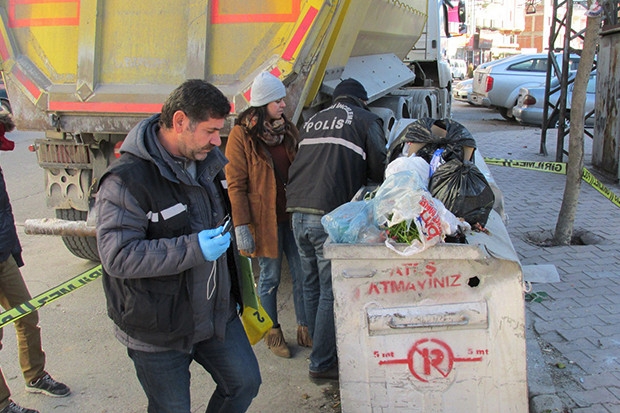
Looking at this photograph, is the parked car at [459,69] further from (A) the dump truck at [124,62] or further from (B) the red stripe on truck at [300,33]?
(B) the red stripe on truck at [300,33]

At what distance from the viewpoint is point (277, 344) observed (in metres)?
3.83

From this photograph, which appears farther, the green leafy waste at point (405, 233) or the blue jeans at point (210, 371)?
the green leafy waste at point (405, 233)

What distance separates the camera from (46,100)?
14.2ft

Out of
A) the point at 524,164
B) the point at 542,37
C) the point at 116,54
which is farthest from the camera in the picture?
the point at 542,37

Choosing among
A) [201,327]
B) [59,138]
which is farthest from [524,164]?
[201,327]

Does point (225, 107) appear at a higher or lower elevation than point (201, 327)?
higher

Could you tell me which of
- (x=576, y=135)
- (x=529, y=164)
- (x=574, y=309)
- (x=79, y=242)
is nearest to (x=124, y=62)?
(x=79, y=242)

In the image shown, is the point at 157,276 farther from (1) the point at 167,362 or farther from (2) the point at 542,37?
(2) the point at 542,37

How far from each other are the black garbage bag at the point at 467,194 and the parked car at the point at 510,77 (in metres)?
12.1

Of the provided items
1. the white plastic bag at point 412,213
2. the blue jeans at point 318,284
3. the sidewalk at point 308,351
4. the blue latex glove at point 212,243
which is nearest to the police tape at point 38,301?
the sidewalk at point 308,351

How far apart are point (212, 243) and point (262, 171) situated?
167 centimetres

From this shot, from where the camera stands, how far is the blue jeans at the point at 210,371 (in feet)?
7.15

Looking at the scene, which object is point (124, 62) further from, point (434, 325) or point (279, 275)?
point (434, 325)

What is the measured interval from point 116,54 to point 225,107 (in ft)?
8.36
